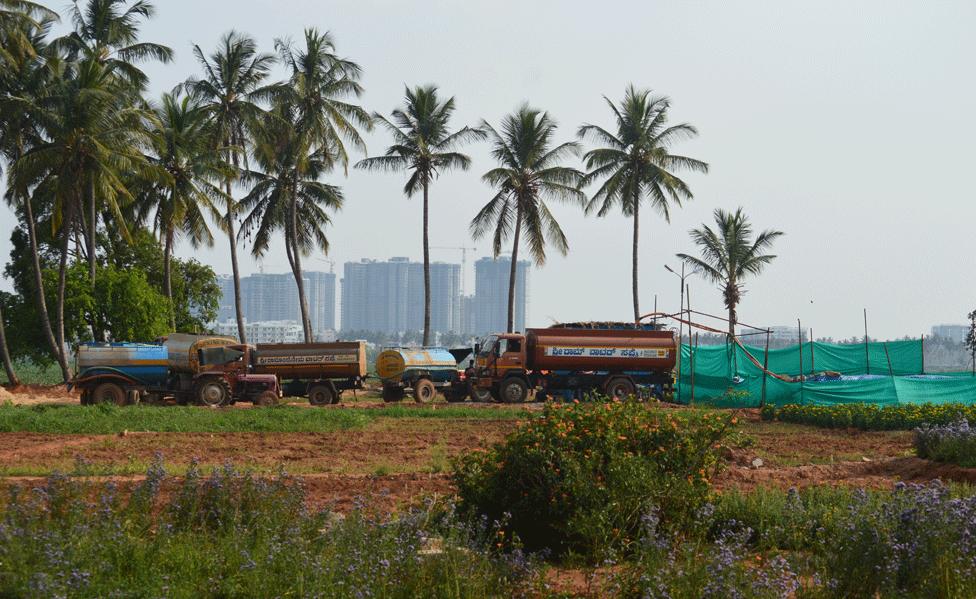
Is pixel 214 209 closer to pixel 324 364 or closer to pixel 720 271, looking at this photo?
pixel 324 364

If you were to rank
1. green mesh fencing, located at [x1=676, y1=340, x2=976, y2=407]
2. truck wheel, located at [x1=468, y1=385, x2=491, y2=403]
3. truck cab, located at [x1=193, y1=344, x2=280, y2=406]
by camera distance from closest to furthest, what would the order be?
green mesh fencing, located at [x1=676, y1=340, x2=976, y2=407] → truck cab, located at [x1=193, y1=344, x2=280, y2=406] → truck wheel, located at [x1=468, y1=385, x2=491, y2=403]

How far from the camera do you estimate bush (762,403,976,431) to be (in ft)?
69.4

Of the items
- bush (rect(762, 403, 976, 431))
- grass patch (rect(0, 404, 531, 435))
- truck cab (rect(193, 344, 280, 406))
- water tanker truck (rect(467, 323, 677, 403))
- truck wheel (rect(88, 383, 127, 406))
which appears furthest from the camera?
water tanker truck (rect(467, 323, 677, 403))

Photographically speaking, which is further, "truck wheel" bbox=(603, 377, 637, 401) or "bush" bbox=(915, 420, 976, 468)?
"truck wheel" bbox=(603, 377, 637, 401)

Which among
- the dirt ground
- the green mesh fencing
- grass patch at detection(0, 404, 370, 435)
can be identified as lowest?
the dirt ground

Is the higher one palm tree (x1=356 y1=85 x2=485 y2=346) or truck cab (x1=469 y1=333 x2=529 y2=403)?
palm tree (x1=356 y1=85 x2=485 y2=346)

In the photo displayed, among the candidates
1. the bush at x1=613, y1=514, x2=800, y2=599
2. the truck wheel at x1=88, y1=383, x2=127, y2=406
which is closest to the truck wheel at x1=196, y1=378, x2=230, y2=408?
the truck wheel at x1=88, y1=383, x2=127, y2=406

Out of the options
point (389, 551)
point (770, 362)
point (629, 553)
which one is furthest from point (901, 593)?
point (770, 362)

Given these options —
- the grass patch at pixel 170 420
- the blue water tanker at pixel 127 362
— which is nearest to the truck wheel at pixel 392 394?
the blue water tanker at pixel 127 362

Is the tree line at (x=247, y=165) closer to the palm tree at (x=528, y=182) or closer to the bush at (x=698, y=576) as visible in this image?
the palm tree at (x=528, y=182)

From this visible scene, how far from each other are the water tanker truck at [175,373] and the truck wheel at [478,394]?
6557mm

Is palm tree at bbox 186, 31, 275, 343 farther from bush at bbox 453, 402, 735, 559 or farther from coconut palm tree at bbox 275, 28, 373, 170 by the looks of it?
bush at bbox 453, 402, 735, 559

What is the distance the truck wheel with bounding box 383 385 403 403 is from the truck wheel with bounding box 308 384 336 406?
2280 millimetres

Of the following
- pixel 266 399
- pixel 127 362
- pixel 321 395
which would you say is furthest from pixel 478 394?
pixel 127 362
